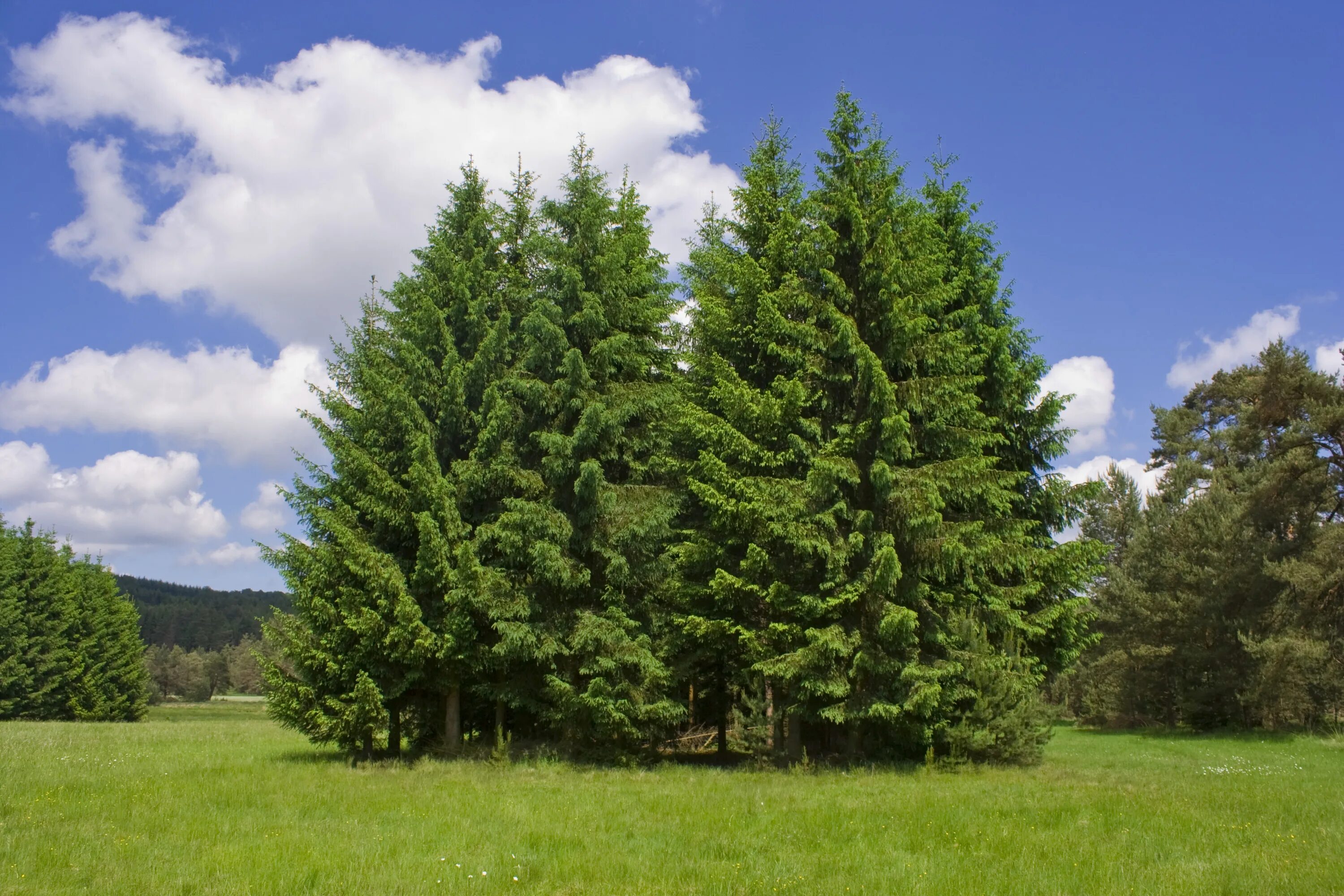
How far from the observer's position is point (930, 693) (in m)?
15.8

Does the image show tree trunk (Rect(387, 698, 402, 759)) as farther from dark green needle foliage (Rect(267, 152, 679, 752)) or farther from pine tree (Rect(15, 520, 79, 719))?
pine tree (Rect(15, 520, 79, 719))

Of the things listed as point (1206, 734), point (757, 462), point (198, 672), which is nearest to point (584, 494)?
point (757, 462)

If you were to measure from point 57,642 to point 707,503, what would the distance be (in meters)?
50.0

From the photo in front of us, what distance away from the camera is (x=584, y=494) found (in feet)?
60.5

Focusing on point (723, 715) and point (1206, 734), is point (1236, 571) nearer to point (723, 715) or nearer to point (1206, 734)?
point (1206, 734)

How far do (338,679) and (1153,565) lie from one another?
38.9 meters

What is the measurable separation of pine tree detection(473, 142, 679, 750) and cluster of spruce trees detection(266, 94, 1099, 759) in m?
0.08

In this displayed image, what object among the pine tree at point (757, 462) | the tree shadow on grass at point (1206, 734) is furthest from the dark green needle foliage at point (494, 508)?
the tree shadow on grass at point (1206, 734)

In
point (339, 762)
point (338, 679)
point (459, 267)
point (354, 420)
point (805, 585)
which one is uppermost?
point (459, 267)

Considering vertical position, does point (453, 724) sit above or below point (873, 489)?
below

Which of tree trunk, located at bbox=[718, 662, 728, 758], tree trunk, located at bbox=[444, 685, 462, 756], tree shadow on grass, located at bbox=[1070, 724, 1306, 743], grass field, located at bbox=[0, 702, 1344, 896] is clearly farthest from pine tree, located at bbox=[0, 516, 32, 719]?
tree shadow on grass, located at bbox=[1070, 724, 1306, 743]

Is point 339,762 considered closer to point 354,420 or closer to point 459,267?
point 354,420

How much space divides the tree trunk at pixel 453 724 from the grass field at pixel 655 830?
129 centimetres

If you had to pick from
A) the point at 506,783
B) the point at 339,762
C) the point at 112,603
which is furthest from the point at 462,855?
the point at 112,603
